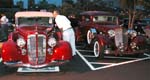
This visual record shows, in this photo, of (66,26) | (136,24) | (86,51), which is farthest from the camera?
(136,24)

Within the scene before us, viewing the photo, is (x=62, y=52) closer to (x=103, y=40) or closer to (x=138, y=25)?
(x=103, y=40)

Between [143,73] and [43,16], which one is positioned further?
[43,16]

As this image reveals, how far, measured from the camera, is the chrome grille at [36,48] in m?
12.3

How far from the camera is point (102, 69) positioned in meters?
13.3

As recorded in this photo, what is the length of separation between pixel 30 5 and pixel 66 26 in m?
41.4

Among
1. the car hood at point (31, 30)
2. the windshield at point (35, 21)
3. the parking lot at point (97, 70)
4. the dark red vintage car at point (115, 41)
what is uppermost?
the windshield at point (35, 21)

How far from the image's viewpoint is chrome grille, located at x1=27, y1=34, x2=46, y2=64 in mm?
12273

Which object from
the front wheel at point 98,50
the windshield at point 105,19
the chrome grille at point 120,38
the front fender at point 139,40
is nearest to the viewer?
the front wheel at point 98,50

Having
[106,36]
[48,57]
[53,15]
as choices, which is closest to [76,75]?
[48,57]

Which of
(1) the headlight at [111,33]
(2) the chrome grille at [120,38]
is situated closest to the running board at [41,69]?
(2) the chrome grille at [120,38]

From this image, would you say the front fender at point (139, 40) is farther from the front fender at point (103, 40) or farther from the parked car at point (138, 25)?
the parked car at point (138, 25)

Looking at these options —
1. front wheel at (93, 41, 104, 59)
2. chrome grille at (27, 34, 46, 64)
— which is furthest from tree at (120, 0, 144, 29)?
chrome grille at (27, 34, 46, 64)

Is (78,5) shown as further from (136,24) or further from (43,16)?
(43,16)

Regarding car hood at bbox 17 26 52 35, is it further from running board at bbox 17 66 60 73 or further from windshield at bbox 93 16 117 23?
windshield at bbox 93 16 117 23
